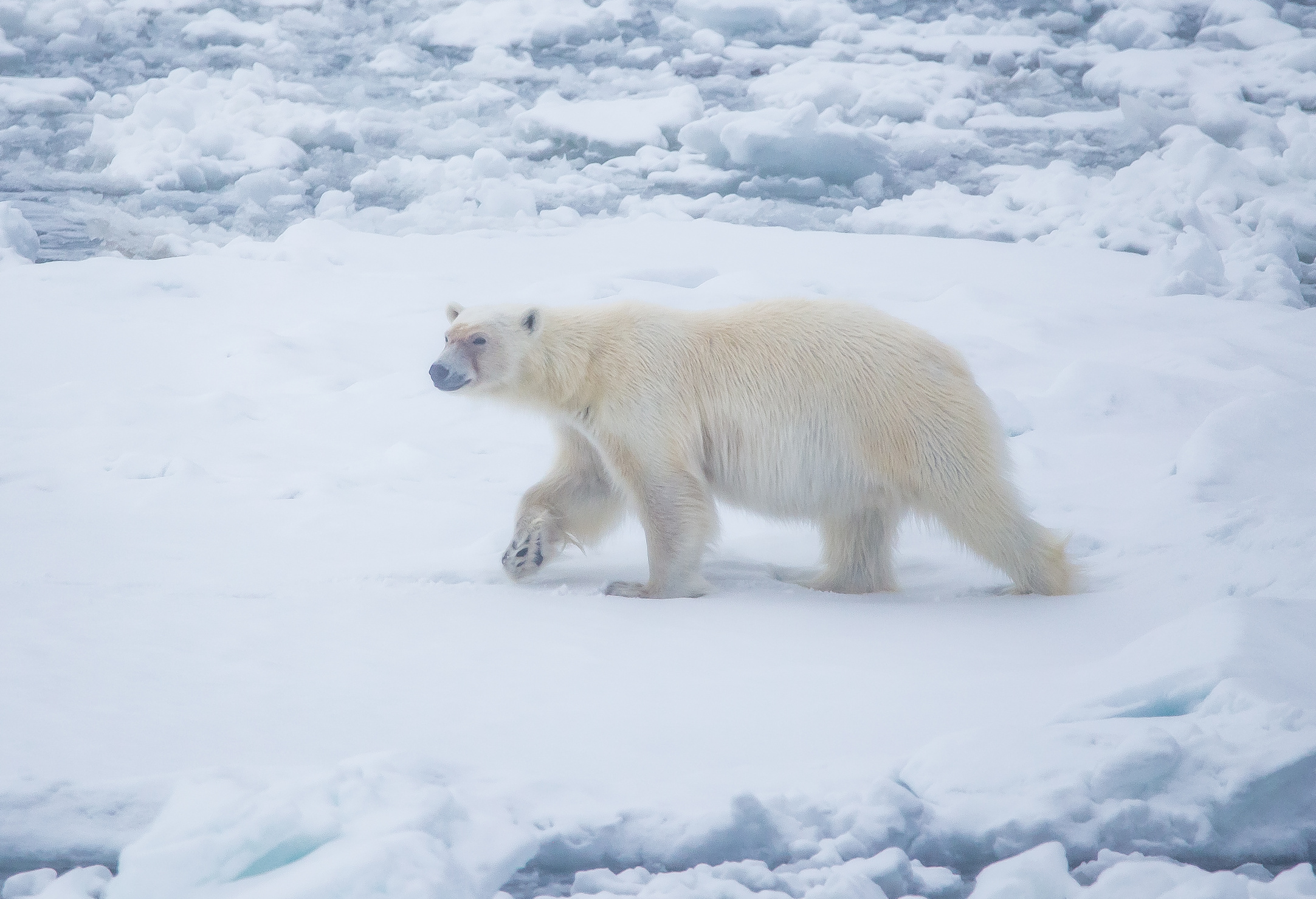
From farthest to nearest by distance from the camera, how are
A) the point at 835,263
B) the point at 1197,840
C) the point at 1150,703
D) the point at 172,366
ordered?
1. the point at 835,263
2. the point at 172,366
3. the point at 1150,703
4. the point at 1197,840

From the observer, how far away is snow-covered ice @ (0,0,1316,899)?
1.78 m

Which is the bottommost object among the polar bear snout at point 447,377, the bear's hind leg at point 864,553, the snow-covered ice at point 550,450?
the bear's hind leg at point 864,553

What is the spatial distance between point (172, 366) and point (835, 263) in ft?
12.9

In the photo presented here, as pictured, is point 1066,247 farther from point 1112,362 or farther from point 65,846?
point 65,846

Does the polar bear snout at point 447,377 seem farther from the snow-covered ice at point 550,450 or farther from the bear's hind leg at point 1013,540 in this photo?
the bear's hind leg at point 1013,540

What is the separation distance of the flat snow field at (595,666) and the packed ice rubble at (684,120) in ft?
9.34

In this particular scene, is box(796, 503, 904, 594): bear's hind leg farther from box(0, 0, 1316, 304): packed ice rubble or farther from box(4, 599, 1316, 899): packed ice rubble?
box(0, 0, 1316, 304): packed ice rubble

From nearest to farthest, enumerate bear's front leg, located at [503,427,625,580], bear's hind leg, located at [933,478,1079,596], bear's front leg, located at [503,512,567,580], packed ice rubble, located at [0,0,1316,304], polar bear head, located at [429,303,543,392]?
bear's hind leg, located at [933,478,1079,596]
bear's front leg, located at [503,512,567,580]
polar bear head, located at [429,303,543,392]
bear's front leg, located at [503,427,625,580]
packed ice rubble, located at [0,0,1316,304]

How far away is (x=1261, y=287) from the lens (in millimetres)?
6422

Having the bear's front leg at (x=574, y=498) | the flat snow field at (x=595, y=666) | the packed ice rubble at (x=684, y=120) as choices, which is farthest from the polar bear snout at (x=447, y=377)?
the packed ice rubble at (x=684, y=120)

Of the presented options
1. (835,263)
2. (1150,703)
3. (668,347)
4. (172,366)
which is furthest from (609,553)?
(835,263)

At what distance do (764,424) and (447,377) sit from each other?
0.98 meters

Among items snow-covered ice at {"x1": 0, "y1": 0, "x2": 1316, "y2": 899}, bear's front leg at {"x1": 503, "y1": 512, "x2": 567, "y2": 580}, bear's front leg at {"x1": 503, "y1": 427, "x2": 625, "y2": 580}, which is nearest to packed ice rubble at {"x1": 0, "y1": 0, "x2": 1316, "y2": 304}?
snow-covered ice at {"x1": 0, "y1": 0, "x2": 1316, "y2": 899}

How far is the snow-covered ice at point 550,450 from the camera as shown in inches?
70.1
